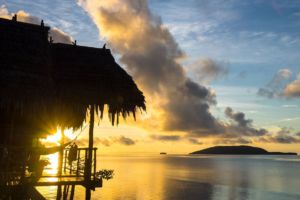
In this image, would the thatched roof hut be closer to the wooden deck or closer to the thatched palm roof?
the thatched palm roof

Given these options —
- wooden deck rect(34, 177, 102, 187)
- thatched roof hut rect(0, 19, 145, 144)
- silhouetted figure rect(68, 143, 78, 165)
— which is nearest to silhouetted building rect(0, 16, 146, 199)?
thatched roof hut rect(0, 19, 145, 144)

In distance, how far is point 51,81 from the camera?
14.5 metres

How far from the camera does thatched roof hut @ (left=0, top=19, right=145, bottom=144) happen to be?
13391mm

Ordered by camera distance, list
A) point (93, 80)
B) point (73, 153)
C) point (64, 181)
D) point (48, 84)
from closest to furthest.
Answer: point (48, 84) < point (64, 181) < point (93, 80) < point (73, 153)

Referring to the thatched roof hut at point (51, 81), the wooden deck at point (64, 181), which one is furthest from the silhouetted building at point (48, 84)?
the wooden deck at point (64, 181)

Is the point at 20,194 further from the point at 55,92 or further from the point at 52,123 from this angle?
the point at 52,123

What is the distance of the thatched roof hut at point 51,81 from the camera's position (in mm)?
13391

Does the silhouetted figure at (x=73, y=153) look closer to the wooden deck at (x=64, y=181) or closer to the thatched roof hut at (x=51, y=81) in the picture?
the thatched roof hut at (x=51, y=81)

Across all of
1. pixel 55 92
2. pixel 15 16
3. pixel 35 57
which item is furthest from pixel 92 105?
pixel 15 16

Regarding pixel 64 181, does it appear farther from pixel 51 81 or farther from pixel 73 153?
pixel 51 81

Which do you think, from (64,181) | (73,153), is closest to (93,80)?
(73,153)

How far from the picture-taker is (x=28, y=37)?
16.4 meters

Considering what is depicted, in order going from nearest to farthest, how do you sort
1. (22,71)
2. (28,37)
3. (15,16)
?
(22,71)
(28,37)
(15,16)

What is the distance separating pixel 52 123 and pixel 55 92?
144 inches
